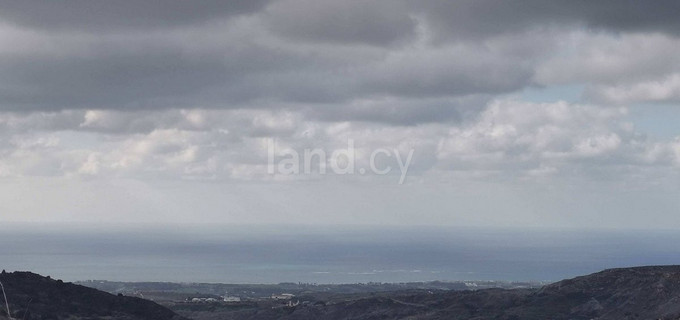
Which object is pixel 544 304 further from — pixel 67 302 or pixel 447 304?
pixel 67 302

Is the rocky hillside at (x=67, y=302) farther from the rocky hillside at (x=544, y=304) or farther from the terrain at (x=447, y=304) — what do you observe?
the rocky hillside at (x=544, y=304)

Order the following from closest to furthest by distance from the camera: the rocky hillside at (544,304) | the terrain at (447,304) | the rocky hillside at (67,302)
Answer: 1. the rocky hillside at (67,302)
2. the terrain at (447,304)
3. the rocky hillside at (544,304)

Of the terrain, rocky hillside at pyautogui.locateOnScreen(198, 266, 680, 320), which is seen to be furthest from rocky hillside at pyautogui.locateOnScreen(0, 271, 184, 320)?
rocky hillside at pyautogui.locateOnScreen(198, 266, 680, 320)

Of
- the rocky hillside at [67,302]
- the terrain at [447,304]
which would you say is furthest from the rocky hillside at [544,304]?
the rocky hillside at [67,302]

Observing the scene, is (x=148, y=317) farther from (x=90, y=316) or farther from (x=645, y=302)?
(x=645, y=302)

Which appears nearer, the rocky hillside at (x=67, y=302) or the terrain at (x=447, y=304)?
the rocky hillside at (x=67, y=302)

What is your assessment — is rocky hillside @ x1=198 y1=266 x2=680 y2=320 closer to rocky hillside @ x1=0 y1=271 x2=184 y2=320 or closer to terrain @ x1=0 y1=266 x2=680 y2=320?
terrain @ x1=0 y1=266 x2=680 y2=320

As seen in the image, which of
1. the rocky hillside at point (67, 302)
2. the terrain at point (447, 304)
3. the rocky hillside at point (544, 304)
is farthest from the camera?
the rocky hillside at point (544, 304)

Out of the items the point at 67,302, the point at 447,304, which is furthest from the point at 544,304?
the point at 67,302
